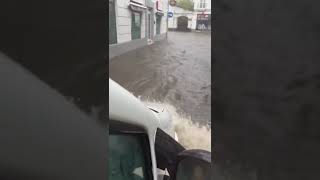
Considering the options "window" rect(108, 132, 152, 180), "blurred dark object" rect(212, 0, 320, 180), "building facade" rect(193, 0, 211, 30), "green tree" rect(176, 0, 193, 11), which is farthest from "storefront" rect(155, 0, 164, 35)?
"blurred dark object" rect(212, 0, 320, 180)

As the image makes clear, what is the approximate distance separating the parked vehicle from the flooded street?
0.97 feet

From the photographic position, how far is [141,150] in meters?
1.08

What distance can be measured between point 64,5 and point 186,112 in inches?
56.8

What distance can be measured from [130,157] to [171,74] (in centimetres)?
102

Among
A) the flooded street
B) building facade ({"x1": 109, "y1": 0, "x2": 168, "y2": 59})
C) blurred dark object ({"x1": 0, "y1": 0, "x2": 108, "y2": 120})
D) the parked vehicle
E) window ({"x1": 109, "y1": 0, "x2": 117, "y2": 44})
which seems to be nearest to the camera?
blurred dark object ({"x1": 0, "y1": 0, "x2": 108, "y2": 120})

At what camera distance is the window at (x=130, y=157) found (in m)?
1.00

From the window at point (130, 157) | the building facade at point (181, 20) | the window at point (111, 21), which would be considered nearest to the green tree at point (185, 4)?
the building facade at point (181, 20)

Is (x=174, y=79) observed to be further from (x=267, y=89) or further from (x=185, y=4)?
(x=267, y=89)

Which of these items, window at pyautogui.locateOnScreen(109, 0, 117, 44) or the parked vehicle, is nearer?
window at pyautogui.locateOnScreen(109, 0, 117, 44)

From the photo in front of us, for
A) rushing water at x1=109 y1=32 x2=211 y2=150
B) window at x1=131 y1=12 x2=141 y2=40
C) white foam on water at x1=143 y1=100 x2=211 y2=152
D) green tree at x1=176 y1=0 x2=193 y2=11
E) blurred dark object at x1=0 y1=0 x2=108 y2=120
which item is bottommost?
white foam on water at x1=143 y1=100 x2=211 y2=152

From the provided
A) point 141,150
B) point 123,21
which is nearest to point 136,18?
point 123,21

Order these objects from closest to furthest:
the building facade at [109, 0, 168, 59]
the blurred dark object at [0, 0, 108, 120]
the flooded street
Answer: the blurred dark object at [0, 0, 108, 120]
the building facade at [109, 0, 168, 59]
the flooded street

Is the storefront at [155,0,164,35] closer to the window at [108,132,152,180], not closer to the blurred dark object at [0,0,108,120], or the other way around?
the window at [108,132,152,180]

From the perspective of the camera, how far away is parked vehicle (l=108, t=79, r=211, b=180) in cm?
94
